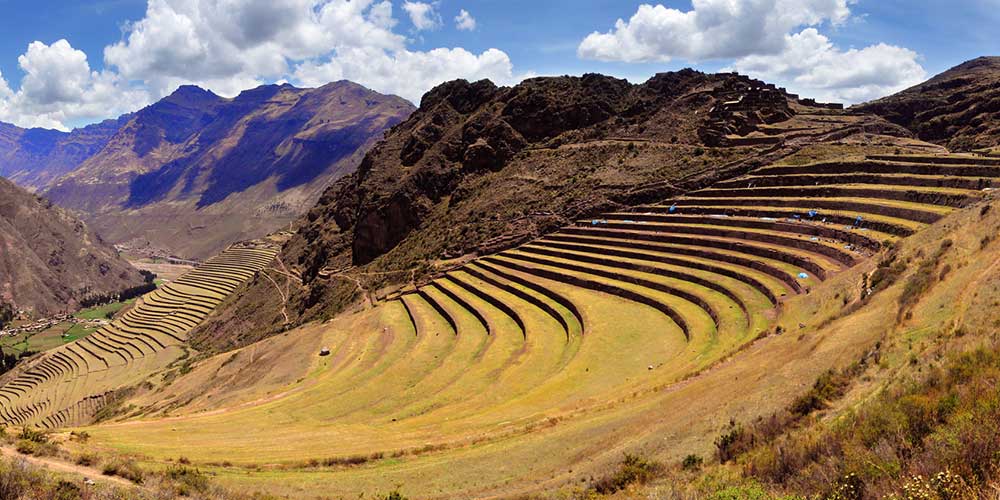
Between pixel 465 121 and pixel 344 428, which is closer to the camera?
pixel 344 428

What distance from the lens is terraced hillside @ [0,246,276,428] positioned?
185ft

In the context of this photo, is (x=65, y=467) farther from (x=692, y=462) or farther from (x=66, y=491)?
(x=692, y=462)

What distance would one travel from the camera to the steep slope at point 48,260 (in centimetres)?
13412

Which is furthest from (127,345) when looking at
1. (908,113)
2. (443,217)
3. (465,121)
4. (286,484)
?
(908,113)

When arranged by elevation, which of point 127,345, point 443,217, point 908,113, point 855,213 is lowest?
point 127,345

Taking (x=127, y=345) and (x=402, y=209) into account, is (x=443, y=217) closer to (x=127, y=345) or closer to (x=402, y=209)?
(x=402, y=209)

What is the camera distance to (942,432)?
20.4 ft

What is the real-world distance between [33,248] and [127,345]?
11595 cm

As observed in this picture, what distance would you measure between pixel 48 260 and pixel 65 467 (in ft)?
635

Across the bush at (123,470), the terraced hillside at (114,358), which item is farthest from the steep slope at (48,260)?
the bush at (123,470)

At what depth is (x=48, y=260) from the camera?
153m

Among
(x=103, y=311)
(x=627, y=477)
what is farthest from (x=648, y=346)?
(x=103, y=311)

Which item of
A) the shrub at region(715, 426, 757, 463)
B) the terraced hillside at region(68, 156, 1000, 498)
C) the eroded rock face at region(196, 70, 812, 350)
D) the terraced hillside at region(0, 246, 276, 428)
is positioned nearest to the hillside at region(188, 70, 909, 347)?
the eroded rock face at region(196, 70, 812, 350)

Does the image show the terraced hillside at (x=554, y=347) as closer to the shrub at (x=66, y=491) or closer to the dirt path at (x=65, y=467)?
the dirt path at (x=65, y=467)
